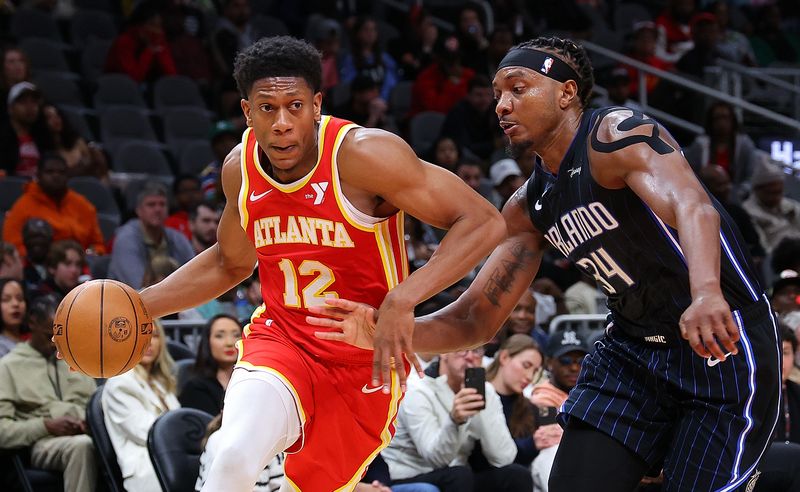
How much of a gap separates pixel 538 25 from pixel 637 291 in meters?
12.5

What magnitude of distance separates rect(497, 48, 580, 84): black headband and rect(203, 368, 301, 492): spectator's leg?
4.91 feet

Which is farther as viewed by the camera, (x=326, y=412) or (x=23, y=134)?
(x=23, y=134)

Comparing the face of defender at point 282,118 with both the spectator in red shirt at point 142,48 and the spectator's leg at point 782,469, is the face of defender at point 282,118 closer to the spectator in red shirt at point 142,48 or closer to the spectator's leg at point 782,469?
the spectator's leg at point 782,469

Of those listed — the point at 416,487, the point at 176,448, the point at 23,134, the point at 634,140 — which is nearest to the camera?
the point at 634,140

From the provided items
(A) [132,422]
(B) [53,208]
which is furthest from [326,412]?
(B) [53,208]

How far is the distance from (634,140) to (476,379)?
2.93 meters

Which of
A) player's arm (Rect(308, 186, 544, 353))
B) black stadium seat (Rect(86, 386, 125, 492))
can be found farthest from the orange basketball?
black stadium seat (Rect(86, 386, 125, 492))

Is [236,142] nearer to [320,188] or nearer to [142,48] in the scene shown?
[142,48]

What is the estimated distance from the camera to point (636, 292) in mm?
4262

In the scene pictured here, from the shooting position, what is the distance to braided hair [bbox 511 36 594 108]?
4.57m

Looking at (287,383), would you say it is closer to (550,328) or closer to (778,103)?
(550,328)

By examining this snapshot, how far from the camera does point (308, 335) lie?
4.61 meters

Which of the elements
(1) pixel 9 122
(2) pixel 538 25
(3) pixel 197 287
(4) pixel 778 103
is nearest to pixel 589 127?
(3) pixel 197 287

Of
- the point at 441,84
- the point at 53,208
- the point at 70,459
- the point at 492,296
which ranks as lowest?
the point at 70,459
